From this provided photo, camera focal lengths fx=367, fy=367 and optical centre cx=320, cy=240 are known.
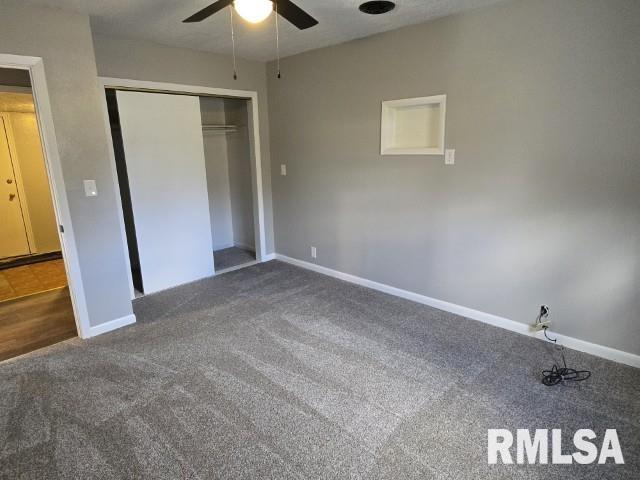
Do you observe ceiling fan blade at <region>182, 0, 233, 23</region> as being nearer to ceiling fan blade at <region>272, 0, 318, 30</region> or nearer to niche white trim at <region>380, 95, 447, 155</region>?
ceiling fan blade at <region>272, 0, 318, 30</region>

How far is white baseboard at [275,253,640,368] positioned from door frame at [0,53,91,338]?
243cm

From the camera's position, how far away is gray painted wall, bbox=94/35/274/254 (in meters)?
3.33

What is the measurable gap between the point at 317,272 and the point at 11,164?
4.60 meters

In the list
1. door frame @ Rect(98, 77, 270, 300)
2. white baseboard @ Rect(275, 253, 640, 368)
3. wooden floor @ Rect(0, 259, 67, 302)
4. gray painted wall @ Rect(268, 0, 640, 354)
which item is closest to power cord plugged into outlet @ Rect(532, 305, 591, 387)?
white baseboard @ Rect(275, 253, 640, 368)

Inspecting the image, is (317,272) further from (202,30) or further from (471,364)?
(202,30)

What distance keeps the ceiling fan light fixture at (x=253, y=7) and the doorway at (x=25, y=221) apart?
3109 millimetres

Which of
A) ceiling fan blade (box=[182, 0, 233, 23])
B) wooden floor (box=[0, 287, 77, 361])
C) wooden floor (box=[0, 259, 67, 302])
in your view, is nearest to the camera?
ceiling fan blade (box=[182, 0, 233, 23])

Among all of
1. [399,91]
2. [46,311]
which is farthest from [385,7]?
[46,311]

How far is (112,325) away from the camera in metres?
3.17

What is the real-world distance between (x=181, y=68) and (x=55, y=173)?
67.9 inches

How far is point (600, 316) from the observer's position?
101 inches

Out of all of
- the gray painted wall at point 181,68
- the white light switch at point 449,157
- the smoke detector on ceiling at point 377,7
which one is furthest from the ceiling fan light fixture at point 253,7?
the gray painted wall at point 181,68

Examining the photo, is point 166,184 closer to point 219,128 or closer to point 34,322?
point 219,128

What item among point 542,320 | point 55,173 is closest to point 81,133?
point 55,173
